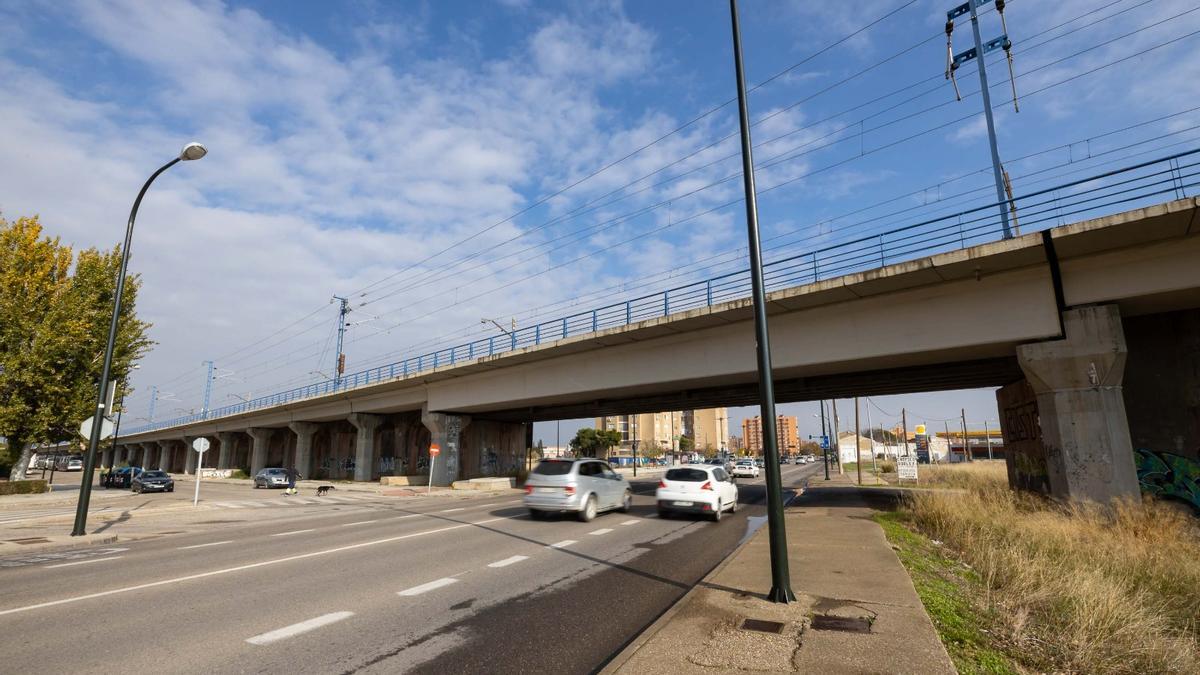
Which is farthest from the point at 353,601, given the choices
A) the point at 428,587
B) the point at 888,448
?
the point at 888,448

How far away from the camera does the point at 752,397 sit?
27797 millimetres

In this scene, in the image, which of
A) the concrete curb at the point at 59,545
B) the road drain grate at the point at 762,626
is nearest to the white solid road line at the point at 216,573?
the concrete curb at the point at 59,545

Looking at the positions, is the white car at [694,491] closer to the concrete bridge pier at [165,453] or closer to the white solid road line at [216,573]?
the white solid road line at [216,573]

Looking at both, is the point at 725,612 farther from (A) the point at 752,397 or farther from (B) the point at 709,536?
(A) the point at 752,397

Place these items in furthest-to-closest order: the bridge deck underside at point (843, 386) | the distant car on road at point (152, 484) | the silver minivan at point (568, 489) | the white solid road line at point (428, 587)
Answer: the distant car on road at point (152, 484), the bridge deck underside at point (843, 386), the silver minivan at point (568, 489), the white solid road line at point (428, 587)

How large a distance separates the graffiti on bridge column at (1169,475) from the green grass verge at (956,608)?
749cm

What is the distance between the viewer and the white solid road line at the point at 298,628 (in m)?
5.39

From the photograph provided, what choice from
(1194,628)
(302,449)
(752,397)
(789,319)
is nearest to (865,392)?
(752,397)

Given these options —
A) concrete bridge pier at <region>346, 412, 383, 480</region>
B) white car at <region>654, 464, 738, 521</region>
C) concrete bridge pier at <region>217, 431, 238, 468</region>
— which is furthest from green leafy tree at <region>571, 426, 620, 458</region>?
white car at <region>654, 464, 738, 521</region>

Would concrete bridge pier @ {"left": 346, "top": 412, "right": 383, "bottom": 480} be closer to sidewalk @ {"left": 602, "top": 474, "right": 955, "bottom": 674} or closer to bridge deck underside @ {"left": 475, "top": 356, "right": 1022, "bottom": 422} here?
bridge deck underside @ {"left": 475, "top": 356, "right": 1022, "bottom": 422}

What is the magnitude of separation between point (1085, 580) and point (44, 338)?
126ft

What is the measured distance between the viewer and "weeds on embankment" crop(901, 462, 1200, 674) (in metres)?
4.62

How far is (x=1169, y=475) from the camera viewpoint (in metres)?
13.3

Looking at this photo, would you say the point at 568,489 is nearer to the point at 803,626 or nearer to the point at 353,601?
the point at 353,601
